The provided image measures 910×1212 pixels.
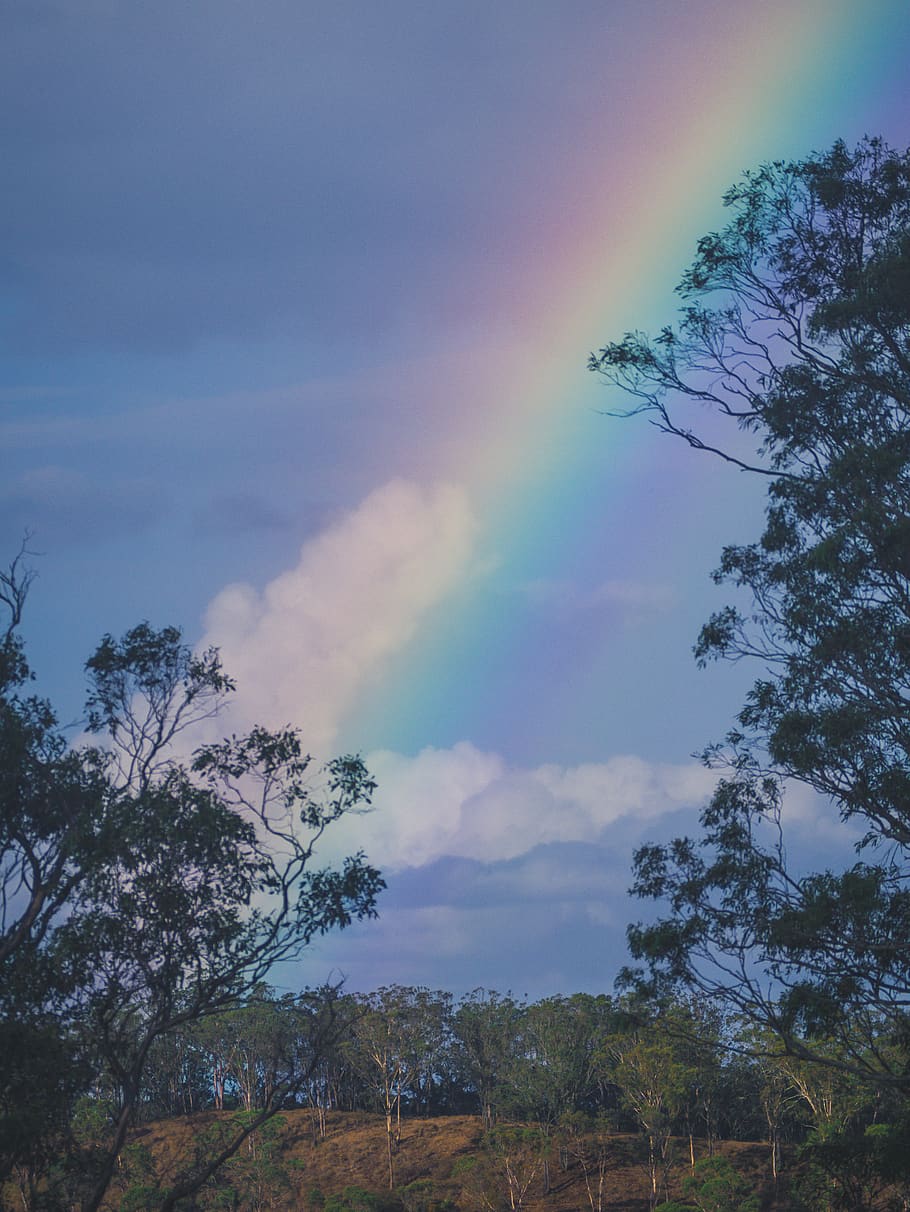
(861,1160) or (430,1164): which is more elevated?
(861,1160)

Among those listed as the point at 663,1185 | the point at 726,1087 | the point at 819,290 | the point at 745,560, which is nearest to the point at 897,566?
the point at 745,560

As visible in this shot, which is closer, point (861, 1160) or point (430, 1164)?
point (861, 1160)

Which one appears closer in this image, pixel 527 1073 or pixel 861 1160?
pixel 861 1160

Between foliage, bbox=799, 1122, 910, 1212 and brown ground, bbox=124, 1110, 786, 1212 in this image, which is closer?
foliage, bbox=799, 1122, 910, 1212

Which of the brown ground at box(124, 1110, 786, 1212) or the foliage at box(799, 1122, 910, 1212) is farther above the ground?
the foliage at box(799, 1122, 910, 1212)

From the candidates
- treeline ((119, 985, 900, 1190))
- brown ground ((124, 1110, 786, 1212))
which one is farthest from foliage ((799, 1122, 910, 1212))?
brown ground ((124, 1110, 786, 1212))

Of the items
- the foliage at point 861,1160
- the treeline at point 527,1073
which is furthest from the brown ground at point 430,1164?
the foliage at point 861,1160

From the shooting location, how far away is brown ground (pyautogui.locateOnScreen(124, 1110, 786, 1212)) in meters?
50.5

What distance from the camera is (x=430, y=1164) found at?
5859 cm

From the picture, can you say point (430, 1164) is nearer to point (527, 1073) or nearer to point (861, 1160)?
point (527, 1073)

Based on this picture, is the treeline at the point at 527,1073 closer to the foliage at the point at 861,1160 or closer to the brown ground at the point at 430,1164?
the brown ground at the point at 430,1164

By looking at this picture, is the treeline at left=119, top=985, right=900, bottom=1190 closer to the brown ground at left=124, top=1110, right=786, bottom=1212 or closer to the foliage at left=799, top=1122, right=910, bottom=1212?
the brown ground at left=124, top=1110, right=786, bottom=1212

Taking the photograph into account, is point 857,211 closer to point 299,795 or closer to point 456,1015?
point 299,795

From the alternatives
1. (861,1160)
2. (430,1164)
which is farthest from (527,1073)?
(861,1160)
